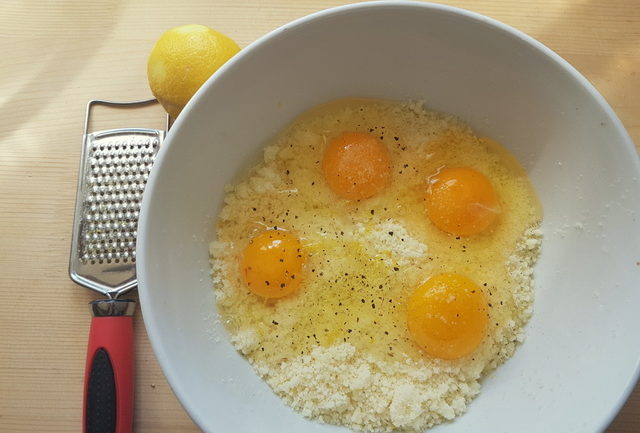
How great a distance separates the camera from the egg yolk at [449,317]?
1396 millimetres

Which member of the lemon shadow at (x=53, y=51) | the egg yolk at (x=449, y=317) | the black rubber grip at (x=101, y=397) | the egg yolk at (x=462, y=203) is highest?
the lemon shadow at (x=53, y=51)

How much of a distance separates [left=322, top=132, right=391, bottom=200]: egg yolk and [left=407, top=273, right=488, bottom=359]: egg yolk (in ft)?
1.02

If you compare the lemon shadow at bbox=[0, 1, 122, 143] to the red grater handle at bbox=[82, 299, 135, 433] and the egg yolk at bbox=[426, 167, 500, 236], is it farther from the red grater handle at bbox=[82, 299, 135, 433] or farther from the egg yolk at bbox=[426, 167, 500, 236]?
the egg yolk at bbox=[426, 167, 500, 236]

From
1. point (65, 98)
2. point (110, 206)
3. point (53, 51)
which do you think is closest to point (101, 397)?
point (110, 206)

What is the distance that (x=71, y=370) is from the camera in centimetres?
148

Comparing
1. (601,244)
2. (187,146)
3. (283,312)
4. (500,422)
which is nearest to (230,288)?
(283,312)

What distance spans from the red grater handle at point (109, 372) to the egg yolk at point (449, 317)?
74 cm

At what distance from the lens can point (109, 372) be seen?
1.39 meters

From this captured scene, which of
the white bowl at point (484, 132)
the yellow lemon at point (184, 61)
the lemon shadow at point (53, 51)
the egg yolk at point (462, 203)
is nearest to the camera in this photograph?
the white bowl at point (484, 132)

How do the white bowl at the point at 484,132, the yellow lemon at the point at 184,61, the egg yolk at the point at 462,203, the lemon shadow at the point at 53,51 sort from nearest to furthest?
the white bowl at the point at 484,132
the yellow lemon at the point at 184,61
the egg yolk at the point at 462,203
the lemon shadow at the point at 53,51

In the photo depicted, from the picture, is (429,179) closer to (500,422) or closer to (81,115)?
(500,422)

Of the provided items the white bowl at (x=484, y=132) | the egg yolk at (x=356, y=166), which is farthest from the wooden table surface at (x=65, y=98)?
the egg yolk at (x=356, y=166)

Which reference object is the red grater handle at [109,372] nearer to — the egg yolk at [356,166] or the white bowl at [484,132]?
the white bowl at [484,132]

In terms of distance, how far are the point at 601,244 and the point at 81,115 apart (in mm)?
1424
